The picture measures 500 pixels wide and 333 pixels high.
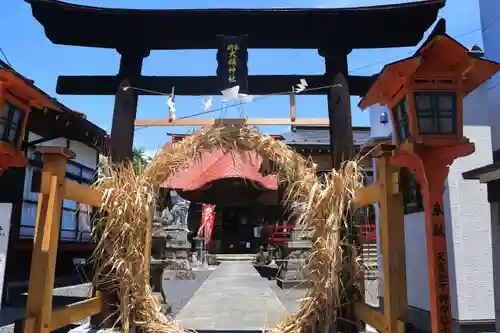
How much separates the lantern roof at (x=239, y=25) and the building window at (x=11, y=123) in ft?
8.03

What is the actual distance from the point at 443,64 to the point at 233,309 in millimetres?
5909

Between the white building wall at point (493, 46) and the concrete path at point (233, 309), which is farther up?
the white building wall at point (493, 46)

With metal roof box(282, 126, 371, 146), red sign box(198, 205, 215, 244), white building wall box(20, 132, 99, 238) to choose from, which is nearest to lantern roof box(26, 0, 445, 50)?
white building wall box(20, 132, 99, 238)

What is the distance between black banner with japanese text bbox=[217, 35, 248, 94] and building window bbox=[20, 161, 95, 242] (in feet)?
20.2

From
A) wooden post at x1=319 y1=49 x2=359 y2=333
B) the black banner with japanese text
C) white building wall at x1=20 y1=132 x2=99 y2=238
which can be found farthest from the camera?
white building wall at x1=20 y1=132 x2=99 y2=238

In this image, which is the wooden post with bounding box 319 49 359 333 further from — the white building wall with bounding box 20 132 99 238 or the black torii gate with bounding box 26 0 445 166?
the white building wall with bounding box 20 132 99 238

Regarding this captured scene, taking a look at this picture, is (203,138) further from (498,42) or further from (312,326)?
(498,42)

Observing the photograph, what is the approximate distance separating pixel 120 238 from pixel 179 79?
8.09 feet

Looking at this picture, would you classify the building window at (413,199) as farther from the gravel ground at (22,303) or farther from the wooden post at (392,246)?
the gravel ground at (22,303)

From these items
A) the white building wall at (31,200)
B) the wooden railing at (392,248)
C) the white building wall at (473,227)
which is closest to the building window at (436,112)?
the wooden railing at (392,248)

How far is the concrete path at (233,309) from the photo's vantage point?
19.1ft

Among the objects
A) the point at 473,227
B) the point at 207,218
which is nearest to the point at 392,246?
the point at 473,227

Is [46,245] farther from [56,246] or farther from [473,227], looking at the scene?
[473,227]

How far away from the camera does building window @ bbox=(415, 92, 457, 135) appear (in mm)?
3055
